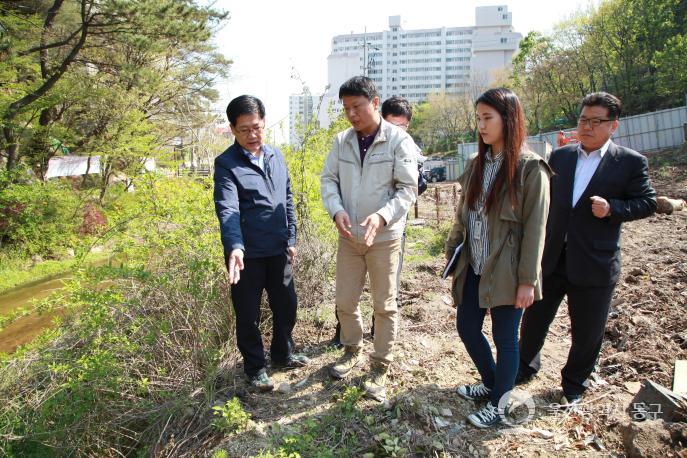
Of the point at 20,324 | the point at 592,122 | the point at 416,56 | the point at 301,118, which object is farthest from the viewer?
the point at 416,56

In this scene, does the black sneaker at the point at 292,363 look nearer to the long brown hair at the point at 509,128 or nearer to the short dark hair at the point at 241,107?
the short dark hair at the point at 241,107

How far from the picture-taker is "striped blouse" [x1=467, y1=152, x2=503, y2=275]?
7.18ft

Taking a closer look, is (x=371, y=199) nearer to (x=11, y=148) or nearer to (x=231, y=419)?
(x=231, y=419)

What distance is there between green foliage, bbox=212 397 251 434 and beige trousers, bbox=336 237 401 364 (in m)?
0.80

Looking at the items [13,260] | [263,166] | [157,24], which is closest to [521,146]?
[263,166]

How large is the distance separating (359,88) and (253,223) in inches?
40.2

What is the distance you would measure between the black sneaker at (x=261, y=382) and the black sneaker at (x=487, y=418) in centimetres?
123

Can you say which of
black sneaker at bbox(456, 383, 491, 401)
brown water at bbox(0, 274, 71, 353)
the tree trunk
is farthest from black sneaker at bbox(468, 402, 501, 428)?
the tree trunk

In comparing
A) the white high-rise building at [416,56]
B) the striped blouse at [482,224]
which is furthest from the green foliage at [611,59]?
the white high-rise building at [416,56]

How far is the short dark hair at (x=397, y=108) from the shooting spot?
10.7 ft

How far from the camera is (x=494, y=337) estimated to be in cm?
225

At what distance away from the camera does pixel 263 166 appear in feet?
8.93

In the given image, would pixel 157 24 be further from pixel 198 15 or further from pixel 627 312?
pixel 627 312

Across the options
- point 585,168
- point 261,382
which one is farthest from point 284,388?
point 585,168
